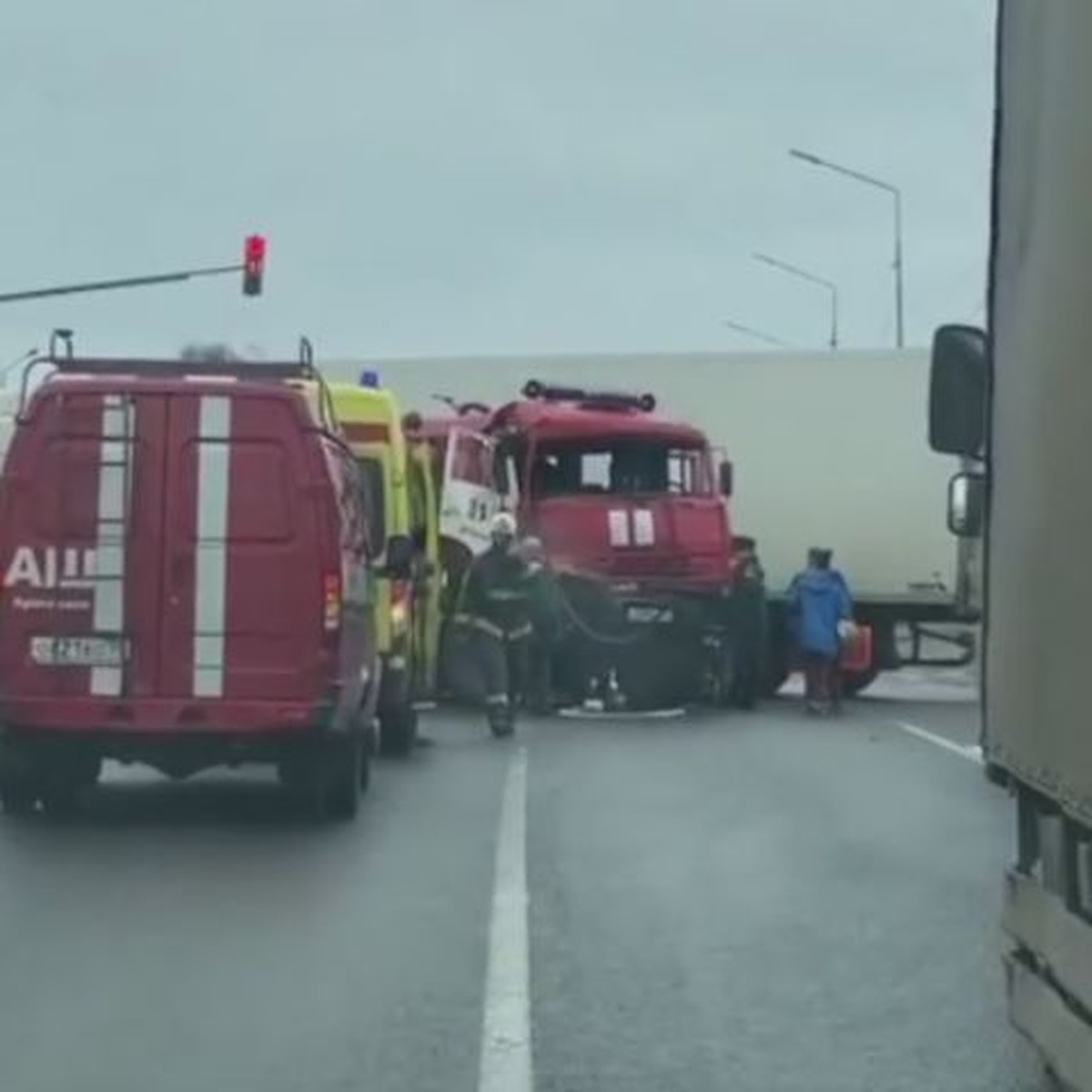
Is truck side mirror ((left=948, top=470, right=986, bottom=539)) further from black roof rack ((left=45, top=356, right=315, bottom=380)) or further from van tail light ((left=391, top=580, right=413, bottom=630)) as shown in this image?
van tail light ((left=391, top=580, right=413, bottom=630))

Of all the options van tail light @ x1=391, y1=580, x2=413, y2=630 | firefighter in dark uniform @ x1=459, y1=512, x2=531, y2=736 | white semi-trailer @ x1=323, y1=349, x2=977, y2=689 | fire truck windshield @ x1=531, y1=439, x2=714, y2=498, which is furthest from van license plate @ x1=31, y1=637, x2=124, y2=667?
white semi-trailer @ x1=323, y1=349, x2=977, y2=689

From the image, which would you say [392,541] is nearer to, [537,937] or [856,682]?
[537,937]

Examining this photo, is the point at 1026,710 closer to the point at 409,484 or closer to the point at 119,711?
the point at 119,711

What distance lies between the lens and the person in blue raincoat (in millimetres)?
29906

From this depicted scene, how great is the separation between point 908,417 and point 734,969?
22635mm

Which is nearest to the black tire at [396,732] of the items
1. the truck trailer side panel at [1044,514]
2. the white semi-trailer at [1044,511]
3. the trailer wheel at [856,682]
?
the trailer wheel at [856,682]

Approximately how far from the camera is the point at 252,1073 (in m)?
8.78

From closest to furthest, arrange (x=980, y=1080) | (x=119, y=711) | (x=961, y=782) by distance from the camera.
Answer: (x=980, y=1080)
(x=119, y=711)
(x=961, y=782)

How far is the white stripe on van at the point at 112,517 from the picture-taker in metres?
15.5

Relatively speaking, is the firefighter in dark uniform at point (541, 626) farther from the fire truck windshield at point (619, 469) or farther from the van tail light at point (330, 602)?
the van tail light at point (330, 602)

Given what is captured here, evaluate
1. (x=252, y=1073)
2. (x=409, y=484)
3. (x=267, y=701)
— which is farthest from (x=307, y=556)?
(x=409, y=484)

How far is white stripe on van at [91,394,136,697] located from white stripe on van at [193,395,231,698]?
40 centimetres

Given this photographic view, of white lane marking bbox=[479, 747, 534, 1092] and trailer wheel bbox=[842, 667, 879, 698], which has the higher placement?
trailer wheel bbox=[842, 667, 879, 698]

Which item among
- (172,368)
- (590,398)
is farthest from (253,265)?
(172,368)
